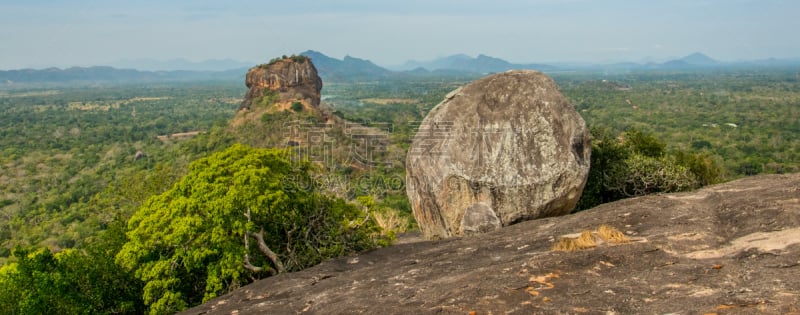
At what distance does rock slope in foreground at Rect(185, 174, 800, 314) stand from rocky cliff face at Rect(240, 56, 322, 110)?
46.9 m

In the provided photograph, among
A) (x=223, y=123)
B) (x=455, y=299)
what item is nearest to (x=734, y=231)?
(x=455, y=299)

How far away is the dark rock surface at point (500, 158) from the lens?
11.6 meters

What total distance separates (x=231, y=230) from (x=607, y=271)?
841 centimetres

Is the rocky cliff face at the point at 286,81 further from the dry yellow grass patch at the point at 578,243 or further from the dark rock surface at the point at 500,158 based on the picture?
the dry yellow grass patch at the point at 578,243

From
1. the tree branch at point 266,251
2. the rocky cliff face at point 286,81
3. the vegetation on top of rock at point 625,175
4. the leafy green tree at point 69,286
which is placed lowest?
the leafy green tree at point 69,286

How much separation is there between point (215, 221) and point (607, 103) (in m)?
110

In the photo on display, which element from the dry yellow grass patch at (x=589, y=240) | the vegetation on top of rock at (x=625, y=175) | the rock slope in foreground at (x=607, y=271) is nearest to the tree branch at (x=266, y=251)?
the rock slope in foreground at (x=607, y=271)

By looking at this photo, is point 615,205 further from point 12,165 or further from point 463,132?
point 12,165

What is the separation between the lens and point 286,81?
180ft

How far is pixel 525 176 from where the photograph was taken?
11625 millimetres

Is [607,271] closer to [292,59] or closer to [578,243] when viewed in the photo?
[578,243]

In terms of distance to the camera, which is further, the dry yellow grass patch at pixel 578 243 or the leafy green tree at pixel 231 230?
the leafy green tree at pixel 231 230

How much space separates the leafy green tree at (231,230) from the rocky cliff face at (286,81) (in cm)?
4275

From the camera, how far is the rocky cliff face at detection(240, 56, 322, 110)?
5475 cm
